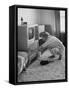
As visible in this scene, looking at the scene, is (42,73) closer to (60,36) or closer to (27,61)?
(27,61)

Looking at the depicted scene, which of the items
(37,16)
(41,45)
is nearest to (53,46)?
(41,45)

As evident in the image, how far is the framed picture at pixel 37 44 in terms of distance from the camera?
22.9 feet

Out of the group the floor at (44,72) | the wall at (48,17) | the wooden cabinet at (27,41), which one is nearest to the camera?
the wooden cabinet at (27,41)

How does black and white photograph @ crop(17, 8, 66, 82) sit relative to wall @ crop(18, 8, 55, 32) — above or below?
below

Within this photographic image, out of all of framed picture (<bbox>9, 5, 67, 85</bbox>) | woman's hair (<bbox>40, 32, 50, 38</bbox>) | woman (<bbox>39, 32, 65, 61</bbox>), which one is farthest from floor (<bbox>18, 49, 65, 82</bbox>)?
woman's hair (<bbox>40, 32, 50, 38</bbox>)

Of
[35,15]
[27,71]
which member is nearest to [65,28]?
[35,15]

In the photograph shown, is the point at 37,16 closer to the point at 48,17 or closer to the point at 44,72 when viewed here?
the point at 48,17

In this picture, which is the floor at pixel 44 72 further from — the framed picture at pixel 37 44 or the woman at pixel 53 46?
the woman at pixel 53 46

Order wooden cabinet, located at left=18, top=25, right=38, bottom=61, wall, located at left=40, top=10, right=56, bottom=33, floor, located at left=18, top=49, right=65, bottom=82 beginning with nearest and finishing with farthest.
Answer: wooden cabinet, located at left=18, top=25, right=38, bottom=61
floor, located at left=18, top=49, right=65, bottom=82
wall, located at left=40, top=10, right=56, bottom=33

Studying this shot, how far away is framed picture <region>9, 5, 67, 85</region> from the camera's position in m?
6.98

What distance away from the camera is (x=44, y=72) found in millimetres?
7238

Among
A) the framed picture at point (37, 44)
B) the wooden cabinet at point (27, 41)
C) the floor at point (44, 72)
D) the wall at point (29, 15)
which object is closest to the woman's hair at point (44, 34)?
the framed picture at point (37, 44)

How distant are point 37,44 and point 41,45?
0.10 m

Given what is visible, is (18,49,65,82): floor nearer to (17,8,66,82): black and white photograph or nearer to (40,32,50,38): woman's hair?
(17,8,66,82): black and white photograph
